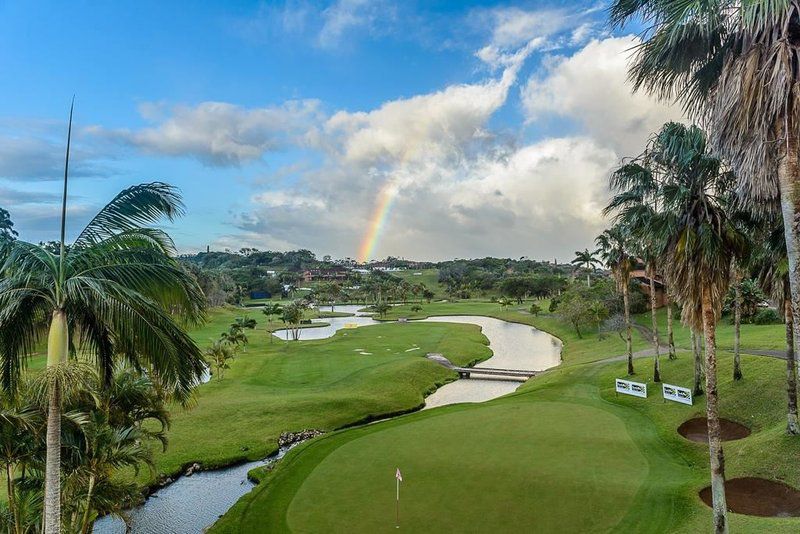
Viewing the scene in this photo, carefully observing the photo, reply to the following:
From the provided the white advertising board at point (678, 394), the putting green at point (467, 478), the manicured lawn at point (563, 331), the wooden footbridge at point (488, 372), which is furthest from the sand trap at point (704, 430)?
the manicured lawn at point (563, 331)

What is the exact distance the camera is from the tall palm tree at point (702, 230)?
12.4m

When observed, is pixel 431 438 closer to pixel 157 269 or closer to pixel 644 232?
pixel 644 232

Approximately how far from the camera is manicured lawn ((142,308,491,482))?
26453 mm

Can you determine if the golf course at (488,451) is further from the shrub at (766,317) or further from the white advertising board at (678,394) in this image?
the shrub at (766,317)

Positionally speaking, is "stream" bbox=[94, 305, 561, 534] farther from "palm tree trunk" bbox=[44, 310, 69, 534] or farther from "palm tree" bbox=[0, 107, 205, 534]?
"palm tree" bbox=[0, 107, 205, 534]

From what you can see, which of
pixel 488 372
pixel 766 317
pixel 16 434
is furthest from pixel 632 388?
pixel 766 317

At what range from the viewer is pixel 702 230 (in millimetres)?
12750

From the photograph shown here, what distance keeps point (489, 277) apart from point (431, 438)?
147 m

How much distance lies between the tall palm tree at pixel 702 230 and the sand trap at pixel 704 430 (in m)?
9.35

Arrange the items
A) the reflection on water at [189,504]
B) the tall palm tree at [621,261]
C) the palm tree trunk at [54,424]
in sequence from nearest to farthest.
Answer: the palm tree trunk at [54,424], the reflection on water at [189,504], the tall palm tree at [621,261]

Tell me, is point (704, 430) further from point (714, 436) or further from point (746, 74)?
point (746, 74)

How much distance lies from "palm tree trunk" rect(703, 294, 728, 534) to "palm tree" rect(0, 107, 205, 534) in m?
13.1

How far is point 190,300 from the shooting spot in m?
9.06

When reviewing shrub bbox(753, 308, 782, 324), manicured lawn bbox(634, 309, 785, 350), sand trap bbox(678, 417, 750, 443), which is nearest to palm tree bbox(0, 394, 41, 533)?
sand trap bbox(678, 417, 750, 443)
